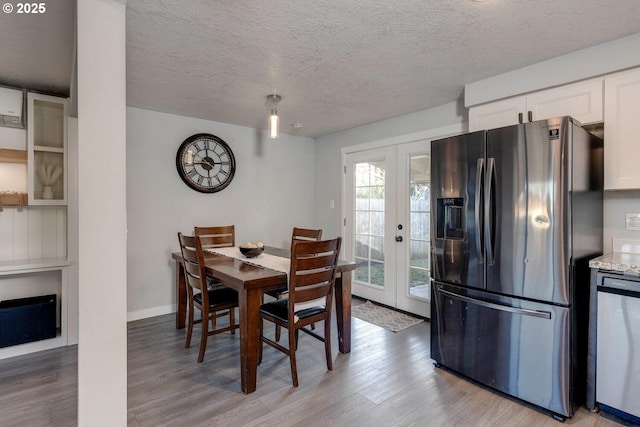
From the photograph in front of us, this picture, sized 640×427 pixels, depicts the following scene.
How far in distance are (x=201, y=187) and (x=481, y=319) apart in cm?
313

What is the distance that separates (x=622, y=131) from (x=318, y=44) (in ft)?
6.62

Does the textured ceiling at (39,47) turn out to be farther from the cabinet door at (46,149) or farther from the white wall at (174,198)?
the white wall at (174,198)

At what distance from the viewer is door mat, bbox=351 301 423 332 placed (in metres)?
3.35

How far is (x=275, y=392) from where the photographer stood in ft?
7.06

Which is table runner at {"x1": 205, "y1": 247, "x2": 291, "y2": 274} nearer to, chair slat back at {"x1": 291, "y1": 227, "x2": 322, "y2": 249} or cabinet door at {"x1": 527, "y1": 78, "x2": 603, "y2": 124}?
chair slat back at {"x1": 291, "y1": 227, "x2": 322, "y2": 249}

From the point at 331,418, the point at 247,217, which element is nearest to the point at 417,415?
the point at 331,418

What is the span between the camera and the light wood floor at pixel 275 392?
6.19ft

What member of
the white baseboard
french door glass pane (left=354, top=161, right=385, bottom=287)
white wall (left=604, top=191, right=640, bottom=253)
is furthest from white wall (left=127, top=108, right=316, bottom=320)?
white wall (left=604, top=191, right=640, bottom=253)

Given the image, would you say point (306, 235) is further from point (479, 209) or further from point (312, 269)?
point (479, 209)

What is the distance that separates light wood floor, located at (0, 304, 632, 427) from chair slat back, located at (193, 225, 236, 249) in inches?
41.0

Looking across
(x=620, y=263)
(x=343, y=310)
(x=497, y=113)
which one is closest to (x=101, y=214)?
(x=343, y=310)

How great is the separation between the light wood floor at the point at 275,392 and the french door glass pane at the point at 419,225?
33.5 inches

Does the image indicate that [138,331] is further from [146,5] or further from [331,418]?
[146,5]

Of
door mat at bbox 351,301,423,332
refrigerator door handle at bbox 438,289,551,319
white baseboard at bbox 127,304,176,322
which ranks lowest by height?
door mat at bbox 351,301,423,332
